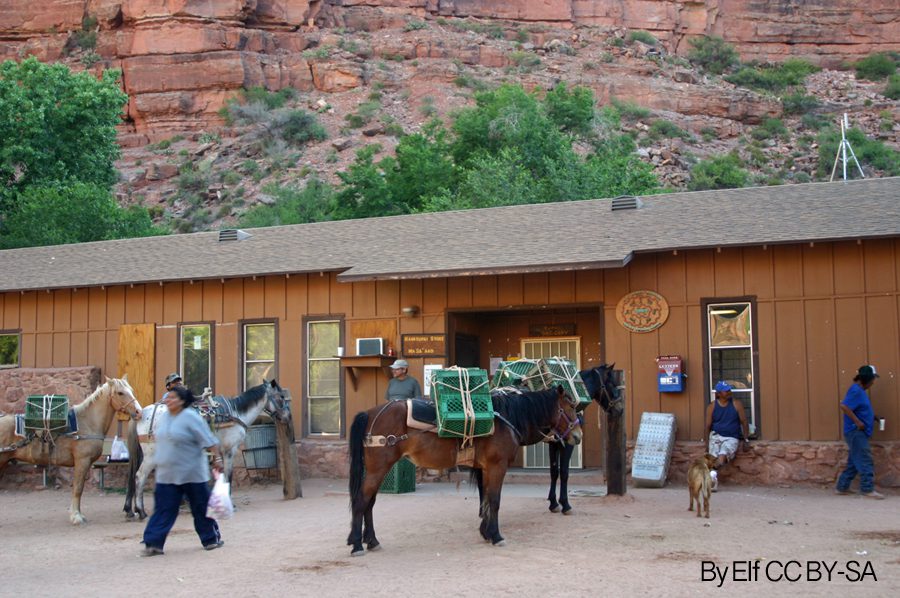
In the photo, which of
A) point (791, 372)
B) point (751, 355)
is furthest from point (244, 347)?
point (791, 372)

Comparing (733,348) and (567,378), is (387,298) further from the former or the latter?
(567,378)

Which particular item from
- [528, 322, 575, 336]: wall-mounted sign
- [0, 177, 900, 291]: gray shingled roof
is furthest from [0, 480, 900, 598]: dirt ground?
[528, 322, 575, 336]: wall-mounted sign

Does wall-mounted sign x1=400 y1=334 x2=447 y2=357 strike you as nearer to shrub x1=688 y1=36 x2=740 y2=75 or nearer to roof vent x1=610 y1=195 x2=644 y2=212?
roof vent x1=610 y1=195 x2=644 y2=212

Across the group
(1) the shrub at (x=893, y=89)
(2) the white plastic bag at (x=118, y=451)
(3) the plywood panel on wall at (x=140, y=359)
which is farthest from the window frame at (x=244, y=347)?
(1) the shrub at (x=893, y=89)

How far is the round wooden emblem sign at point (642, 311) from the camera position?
1445 cm

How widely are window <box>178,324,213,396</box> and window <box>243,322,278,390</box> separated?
637mm

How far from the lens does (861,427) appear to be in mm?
12484

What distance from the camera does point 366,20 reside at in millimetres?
80875

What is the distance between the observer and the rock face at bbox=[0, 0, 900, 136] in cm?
7300

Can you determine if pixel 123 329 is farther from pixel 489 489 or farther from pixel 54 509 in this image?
pixel 489 489

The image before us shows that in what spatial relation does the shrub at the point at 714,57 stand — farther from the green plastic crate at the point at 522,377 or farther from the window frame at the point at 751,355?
the green plastic crate at the point at 522,377

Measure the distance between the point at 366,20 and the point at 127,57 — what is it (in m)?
18.0

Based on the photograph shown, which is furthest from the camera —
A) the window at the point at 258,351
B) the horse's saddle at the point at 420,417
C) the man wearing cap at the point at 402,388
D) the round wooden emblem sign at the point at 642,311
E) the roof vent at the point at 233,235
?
the roof vent at the point at 233,235

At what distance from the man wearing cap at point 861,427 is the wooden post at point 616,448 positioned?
2682 mm
